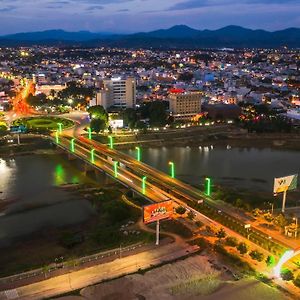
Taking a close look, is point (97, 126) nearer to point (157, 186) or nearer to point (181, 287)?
point (157, 186)

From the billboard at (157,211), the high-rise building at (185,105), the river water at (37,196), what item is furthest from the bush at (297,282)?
the high-rise building at (185,105)

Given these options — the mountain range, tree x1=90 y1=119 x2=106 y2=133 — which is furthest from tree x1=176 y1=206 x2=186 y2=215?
the mountain range

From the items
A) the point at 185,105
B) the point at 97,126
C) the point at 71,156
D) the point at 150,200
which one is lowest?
the point at 71,156

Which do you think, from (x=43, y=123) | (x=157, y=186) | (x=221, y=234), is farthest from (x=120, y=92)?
(x=221, y=234)

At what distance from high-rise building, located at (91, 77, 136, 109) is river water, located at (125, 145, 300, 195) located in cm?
897

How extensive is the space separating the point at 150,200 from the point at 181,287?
4.53m

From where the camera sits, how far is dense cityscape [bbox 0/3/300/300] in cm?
935

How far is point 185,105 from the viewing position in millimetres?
28500

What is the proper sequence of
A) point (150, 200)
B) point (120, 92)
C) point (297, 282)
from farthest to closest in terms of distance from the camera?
point (120, 92), point (150, 200), point (297, 282)

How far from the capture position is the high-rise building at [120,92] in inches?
A: 1224

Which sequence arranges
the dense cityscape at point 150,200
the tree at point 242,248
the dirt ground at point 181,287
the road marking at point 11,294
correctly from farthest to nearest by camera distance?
1. the tree at point 242,248
2. the dense cityscape at point 150,200
3. the dirt ground at point 181,287
4. the road marking at point 11,294

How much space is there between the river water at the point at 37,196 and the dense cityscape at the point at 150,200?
0.05 metres

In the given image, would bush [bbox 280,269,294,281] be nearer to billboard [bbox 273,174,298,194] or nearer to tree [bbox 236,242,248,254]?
tree [bbox 236,242,248,254]

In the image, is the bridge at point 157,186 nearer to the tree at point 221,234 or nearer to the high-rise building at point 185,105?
the tree at point 221,234
